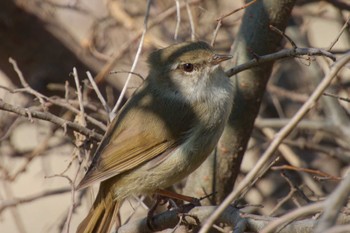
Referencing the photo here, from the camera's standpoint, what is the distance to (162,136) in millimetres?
4113

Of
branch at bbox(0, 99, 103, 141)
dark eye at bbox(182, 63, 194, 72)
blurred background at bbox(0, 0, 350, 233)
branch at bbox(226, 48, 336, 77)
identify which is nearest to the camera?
branch at bbox(226, 48, 336, 77)

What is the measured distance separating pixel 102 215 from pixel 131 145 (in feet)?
1.41

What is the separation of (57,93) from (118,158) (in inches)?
58.0

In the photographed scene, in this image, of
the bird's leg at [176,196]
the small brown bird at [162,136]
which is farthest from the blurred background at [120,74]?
the bird's leg at [176,196]

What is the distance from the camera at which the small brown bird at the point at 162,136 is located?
4.00 meters

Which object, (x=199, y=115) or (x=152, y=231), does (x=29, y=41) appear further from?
(x=152, y=231)

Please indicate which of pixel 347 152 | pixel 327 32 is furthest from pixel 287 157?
pixel 327 32

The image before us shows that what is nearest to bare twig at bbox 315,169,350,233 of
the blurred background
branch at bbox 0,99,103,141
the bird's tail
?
branch at bbox 0,99,103,141

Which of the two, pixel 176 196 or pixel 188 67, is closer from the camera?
pixel 176 196

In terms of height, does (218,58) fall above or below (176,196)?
above

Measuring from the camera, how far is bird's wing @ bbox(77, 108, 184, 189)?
399 centimetres

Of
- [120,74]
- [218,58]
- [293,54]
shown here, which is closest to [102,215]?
[218,58]

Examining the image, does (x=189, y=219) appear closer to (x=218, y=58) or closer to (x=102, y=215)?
(x=102, y=215)

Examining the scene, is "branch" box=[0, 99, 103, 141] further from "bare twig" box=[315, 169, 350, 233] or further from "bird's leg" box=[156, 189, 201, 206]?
"bare twig" box=[315, 169, 350, 233]
